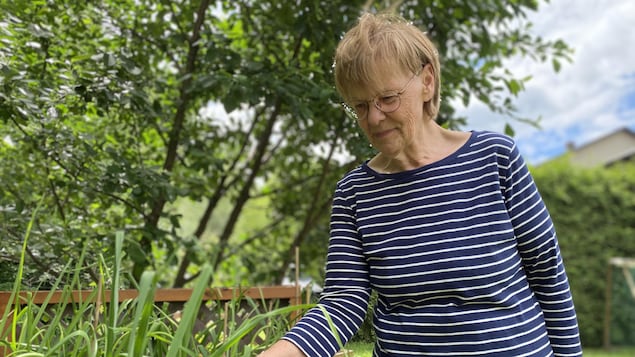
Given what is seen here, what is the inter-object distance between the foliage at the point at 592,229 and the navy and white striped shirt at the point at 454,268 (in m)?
6.65

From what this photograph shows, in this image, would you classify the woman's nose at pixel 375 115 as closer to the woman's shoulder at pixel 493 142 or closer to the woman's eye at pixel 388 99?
the woman's eye at pixel 388 99

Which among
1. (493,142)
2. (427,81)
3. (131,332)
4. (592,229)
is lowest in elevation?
(131,332)

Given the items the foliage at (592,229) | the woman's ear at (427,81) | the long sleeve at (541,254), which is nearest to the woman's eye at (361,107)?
the woman's ear at (427,81)

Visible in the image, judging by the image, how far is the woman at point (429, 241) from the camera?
1.12m

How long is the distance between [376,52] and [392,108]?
0.35 ft

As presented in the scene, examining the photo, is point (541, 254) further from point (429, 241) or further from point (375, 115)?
point (375, 115)

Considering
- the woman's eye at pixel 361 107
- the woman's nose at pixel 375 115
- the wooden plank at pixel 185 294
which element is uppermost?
the woman's eye at pixel 361 107

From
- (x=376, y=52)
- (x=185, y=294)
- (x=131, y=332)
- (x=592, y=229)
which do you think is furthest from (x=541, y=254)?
(x=592, y=229)

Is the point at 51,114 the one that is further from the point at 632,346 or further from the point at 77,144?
the point at 632,346

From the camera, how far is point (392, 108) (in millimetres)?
1140

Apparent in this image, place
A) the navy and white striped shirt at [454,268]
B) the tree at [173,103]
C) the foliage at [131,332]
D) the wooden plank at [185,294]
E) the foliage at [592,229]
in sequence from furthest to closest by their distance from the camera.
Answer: the foliage at [592,229] → the tree at [173,103] → the wooden plank at [185,294] → the navy and white striped shirt at [454,268] → the foliage at [131,332]

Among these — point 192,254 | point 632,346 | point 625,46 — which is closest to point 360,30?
point 192,254

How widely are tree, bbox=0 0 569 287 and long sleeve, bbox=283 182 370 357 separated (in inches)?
14.3

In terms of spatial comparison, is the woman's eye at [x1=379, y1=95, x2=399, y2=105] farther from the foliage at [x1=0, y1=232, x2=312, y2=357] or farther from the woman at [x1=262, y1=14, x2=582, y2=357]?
the foliage at [x1=0, y1=232, x2=312, y2=357]
